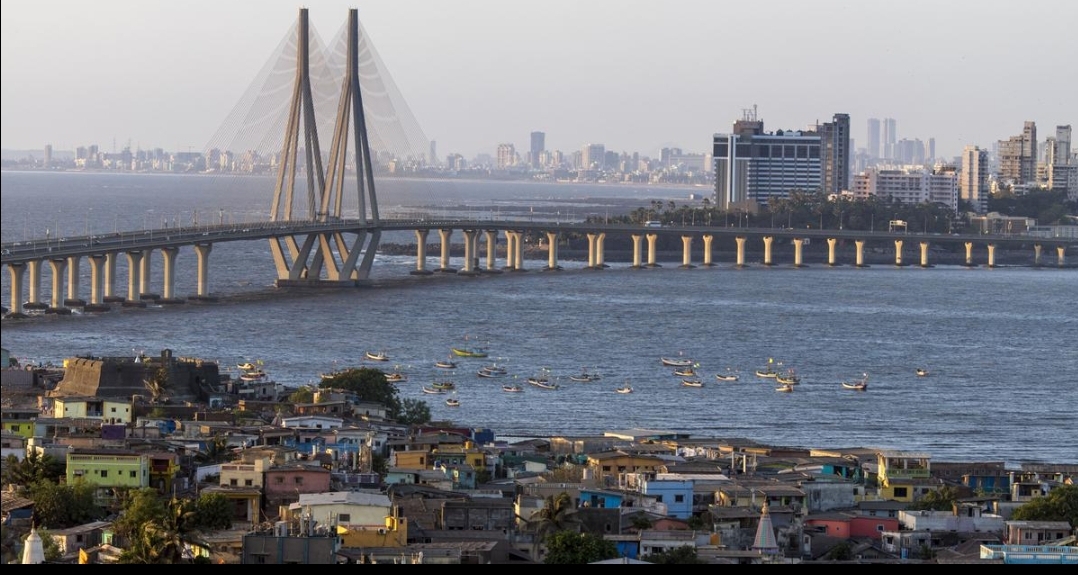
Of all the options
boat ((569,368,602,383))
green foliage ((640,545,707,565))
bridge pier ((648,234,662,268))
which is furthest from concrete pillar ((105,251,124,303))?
green foliage ((640,545,707,565))

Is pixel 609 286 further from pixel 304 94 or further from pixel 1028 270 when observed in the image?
pixel 1028 270

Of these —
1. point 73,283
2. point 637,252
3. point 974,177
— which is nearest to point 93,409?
point 73,283

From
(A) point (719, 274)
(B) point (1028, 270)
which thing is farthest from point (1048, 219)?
(A) point (719, 274)

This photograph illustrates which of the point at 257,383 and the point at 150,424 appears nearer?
the point at 150,424

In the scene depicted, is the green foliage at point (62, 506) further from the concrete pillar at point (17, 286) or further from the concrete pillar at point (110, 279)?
the concrete pillar at point (110, 279)

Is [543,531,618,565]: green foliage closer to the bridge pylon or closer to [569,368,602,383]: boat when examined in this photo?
[569,368,602,383]: boat
